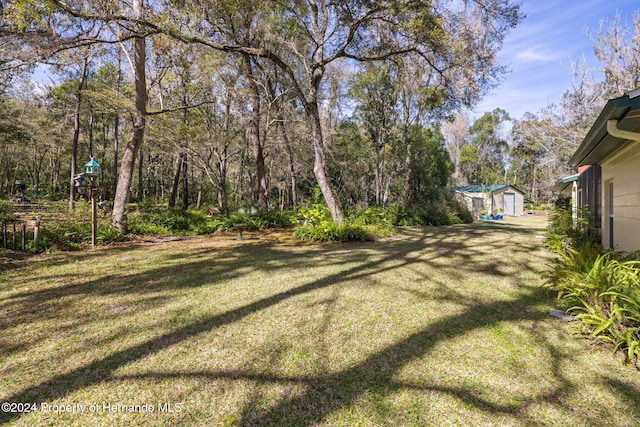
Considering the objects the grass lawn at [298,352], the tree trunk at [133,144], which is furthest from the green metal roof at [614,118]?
the tree trunk at [133,144]

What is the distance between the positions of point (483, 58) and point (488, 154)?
122 ft

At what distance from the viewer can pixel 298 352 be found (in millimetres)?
2543

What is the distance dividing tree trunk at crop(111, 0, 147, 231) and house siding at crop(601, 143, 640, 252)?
10995mm

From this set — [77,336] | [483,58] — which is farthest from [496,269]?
[483,58]

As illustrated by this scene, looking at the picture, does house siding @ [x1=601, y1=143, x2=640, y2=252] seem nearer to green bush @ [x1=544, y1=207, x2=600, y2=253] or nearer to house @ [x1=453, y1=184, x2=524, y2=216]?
green bush @ [x1=544, y1=207, x2=600, y2=253]

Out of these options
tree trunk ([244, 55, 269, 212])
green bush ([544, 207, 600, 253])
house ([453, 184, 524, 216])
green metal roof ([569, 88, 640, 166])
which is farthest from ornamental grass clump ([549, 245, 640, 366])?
house ([453, 184, 524, 216])

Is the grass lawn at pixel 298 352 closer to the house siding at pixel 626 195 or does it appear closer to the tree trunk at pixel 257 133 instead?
the house siding at pixel 626 195

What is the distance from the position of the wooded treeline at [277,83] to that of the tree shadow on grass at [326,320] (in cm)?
411

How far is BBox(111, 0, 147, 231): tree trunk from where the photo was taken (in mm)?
8797

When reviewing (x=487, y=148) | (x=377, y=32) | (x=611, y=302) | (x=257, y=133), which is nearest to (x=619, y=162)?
(x=611, y=302)

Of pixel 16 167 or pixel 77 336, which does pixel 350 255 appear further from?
pixel 16 167

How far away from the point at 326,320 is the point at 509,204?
94.9 ft

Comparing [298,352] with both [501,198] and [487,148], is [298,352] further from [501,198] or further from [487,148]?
[487,148]

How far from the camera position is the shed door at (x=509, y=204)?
26438 millimetres
